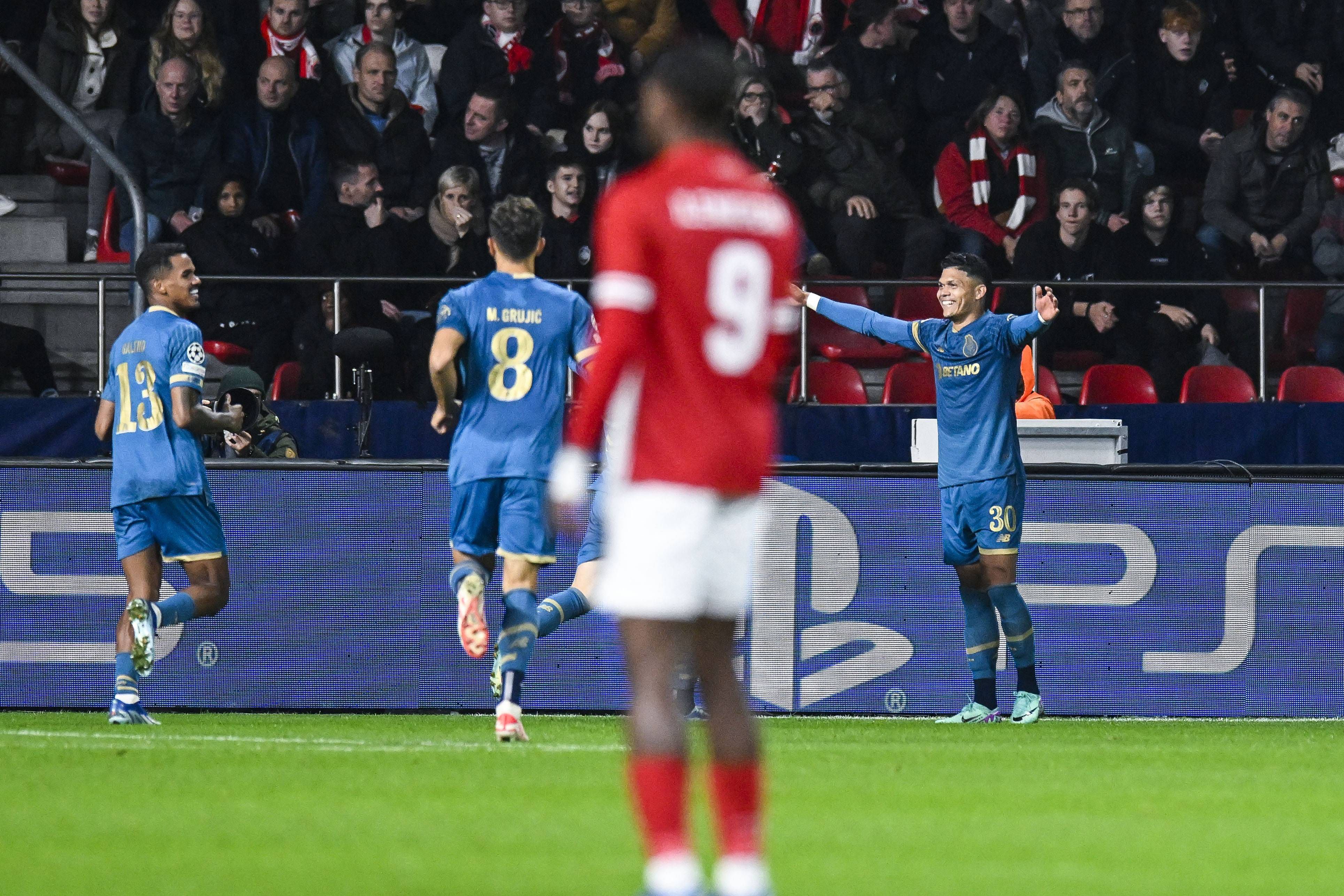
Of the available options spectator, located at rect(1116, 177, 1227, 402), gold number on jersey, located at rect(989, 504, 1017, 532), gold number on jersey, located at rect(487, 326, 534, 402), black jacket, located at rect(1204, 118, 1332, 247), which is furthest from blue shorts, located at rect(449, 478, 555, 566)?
black jacket, located at rect(1204, 118, 1332, 247)

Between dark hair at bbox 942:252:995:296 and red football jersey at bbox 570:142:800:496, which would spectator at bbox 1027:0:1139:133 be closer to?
dark hair at bbox 942:252:995:296

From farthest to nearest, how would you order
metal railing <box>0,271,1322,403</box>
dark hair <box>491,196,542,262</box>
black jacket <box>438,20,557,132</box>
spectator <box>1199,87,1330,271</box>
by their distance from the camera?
1. black jacket <box>438,20,557,132</box>
2. spectator <box>1199,87,1330,271</box>
3. metal railing <box>0,271,1322,403</box>
4. dark hair <box>491,196,542,262</box>

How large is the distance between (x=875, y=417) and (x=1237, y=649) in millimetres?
2789

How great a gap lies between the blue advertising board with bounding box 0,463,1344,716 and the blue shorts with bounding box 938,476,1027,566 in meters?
0.74

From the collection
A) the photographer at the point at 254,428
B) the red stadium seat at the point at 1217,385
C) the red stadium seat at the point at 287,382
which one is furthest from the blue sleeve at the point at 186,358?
the red stadium seat at the point at 1217,385

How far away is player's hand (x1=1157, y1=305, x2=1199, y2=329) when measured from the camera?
1318cm

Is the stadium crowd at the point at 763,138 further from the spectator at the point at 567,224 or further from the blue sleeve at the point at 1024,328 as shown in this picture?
the blue sleeve at the point at 1024,328

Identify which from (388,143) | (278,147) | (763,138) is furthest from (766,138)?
(278,147)

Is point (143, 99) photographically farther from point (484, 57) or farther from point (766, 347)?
point (766, 347)

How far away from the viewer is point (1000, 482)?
9.06 meters

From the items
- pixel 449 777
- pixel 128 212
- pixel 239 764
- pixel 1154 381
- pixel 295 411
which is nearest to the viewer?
pixel 449 777

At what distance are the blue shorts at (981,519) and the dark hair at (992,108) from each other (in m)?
5.58

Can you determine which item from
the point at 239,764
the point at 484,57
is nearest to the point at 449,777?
the point at 239,764

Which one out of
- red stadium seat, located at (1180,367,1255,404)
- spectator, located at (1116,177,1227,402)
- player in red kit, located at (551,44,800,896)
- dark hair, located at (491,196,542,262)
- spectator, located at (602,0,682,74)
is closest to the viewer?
player in red kit, located at (551,44,800,896)
